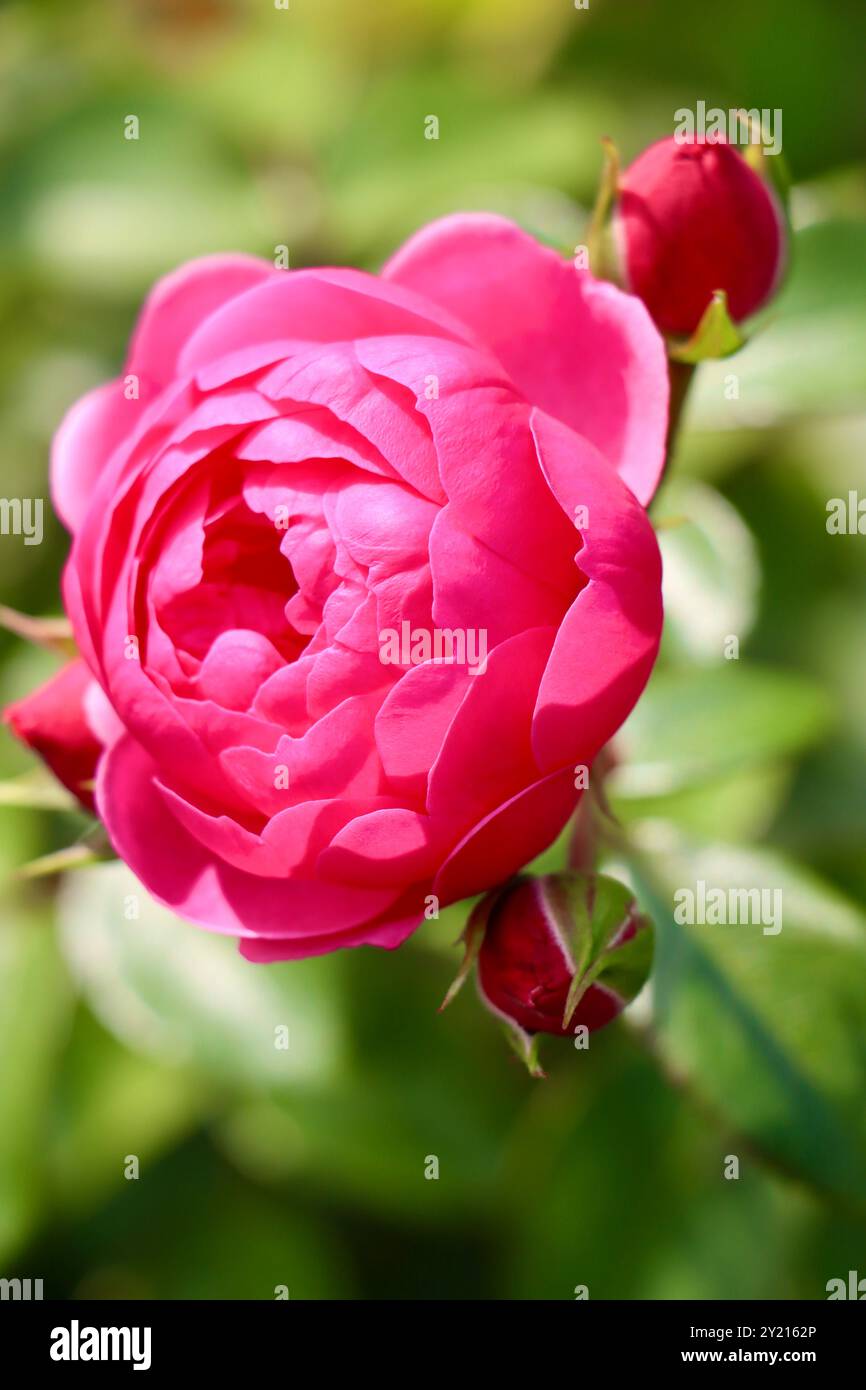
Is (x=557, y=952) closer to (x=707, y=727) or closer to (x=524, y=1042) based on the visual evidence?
(x=524, y=1042)

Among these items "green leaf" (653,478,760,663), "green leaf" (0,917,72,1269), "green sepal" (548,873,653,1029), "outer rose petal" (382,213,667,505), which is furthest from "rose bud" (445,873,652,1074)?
"green leaf" (0,917,72,1269)

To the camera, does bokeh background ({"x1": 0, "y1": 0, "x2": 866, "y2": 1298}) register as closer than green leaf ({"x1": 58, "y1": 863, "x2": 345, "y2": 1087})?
Yes

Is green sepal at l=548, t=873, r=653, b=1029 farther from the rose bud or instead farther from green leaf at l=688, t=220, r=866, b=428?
green leaf at l=688, t=220, r=866, b=428

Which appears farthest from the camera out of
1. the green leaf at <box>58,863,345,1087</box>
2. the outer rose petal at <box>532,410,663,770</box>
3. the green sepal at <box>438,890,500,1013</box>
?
the green leaf at <box>58,863,345,1087</box>

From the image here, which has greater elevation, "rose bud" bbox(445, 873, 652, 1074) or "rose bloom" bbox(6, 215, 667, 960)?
"rose bloom" bbox(6, 215, 667, 960)

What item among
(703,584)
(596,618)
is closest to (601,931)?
(596,618)

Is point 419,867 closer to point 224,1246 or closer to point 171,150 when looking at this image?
point 224,1246
